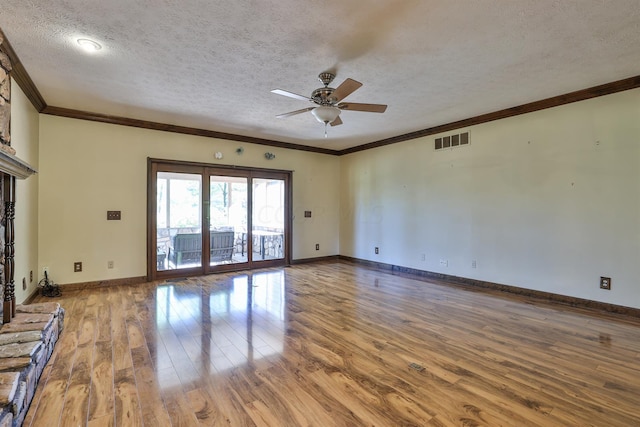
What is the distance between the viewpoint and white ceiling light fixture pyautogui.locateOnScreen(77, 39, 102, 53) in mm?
2691

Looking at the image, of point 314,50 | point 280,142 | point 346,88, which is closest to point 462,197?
point 346,88

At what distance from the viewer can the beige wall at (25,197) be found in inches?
132

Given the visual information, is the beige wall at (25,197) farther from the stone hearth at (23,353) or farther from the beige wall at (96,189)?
the stone hearth at (23,353)

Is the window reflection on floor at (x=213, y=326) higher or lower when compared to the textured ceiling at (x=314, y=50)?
lower

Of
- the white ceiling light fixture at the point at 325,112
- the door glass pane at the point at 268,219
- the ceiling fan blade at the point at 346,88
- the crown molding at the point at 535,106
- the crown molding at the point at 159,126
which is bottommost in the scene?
the door glass pane at the point at 268,219

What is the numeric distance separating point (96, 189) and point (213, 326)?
3175mm

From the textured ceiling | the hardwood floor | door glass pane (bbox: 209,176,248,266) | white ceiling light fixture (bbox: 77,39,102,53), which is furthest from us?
door glass pane (bbox: 209,176,248,266)

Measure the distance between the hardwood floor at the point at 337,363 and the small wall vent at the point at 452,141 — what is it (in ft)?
8.30

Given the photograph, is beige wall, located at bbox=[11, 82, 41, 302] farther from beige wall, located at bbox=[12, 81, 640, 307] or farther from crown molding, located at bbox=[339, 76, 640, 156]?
crown molding, located at bbox=[339, 76, 640, 156]

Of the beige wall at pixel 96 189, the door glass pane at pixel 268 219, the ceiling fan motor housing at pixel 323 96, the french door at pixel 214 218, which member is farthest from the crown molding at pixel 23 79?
the door glass pane at pixel 268 219

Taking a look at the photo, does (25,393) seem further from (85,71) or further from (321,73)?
(321,73)

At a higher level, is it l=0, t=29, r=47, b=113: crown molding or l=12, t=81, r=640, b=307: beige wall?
l=0, t=29, r=47, b=113: crown molding

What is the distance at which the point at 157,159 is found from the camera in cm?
516

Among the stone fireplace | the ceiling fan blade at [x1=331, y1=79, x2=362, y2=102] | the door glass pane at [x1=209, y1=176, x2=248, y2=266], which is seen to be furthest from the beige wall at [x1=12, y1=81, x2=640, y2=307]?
the ceiling fan blade at [x1=331, y1=79, x2=362, y2=102]
